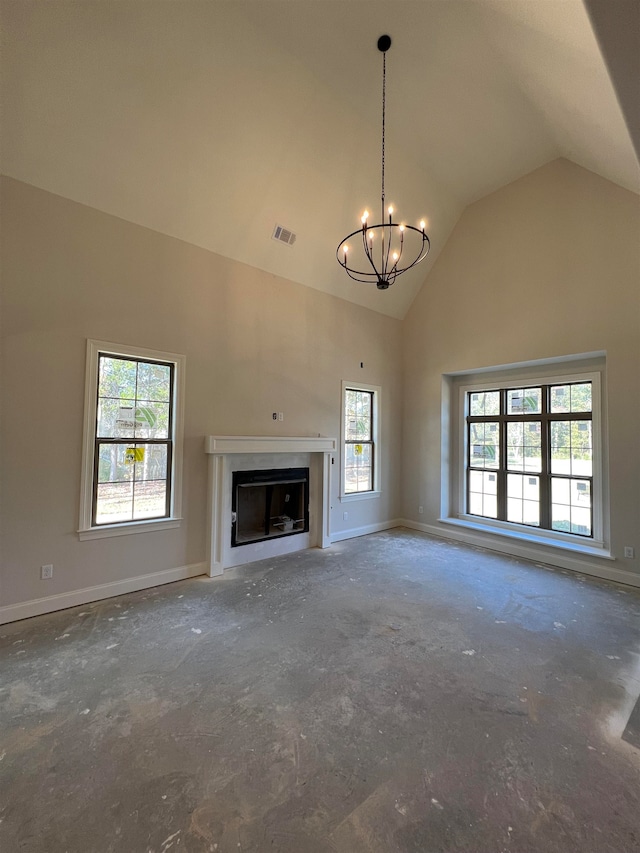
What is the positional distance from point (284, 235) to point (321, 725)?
15.8ft

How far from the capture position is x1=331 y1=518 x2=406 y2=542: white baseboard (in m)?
5.42

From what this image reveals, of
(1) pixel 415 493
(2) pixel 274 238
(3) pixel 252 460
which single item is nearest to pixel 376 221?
(2) pixel 274 238

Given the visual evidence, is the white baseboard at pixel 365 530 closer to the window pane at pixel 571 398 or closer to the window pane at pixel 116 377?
the window pane at pixel 571 398

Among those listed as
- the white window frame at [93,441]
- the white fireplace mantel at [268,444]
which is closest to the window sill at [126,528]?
the white window frame at [93,441]

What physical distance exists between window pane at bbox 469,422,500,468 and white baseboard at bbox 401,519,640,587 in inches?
43.7

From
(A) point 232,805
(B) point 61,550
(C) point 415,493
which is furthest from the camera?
(C) point 415,493

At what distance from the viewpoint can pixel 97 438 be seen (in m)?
3.49

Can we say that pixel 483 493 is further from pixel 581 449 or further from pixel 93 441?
pixel 93 441

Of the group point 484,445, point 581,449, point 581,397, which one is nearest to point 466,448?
point 484,445

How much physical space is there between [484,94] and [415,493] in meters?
5.25

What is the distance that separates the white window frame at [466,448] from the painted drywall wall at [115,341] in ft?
7.43

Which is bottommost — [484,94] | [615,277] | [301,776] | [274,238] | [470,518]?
[301,776]

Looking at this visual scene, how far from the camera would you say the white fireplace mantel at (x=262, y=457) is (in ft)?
13.3

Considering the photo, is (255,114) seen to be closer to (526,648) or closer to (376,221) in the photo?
(376,221)
